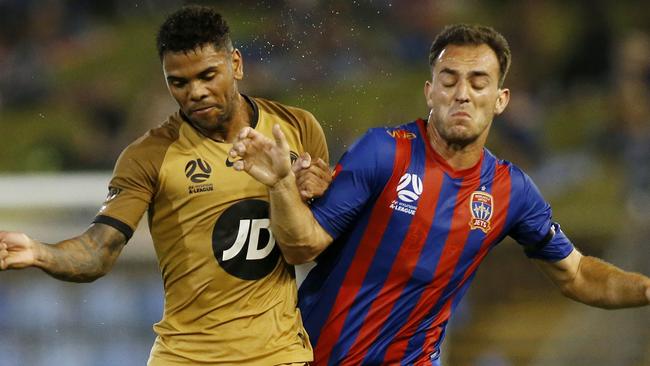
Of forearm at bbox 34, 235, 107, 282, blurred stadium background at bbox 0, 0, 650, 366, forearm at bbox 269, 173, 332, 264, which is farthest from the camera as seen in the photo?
blurred stadium background at bbox 0, 0, 650, 366

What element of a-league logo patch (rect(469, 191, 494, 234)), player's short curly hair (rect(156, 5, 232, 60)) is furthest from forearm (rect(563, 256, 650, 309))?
player's short curly hair (rect(156, 5, 232, 60))

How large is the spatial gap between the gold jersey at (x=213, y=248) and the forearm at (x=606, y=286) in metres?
1.26

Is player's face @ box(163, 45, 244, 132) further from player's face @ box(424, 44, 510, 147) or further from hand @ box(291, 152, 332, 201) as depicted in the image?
player's face @ box(424, 44, 510, 147)

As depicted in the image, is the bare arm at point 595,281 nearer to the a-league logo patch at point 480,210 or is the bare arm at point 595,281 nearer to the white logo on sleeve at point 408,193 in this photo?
the a-league logo patch at point 480,210

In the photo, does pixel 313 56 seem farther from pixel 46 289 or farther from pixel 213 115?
pixel 213 115

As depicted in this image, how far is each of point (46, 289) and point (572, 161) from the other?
198 inches

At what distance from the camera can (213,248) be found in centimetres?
401

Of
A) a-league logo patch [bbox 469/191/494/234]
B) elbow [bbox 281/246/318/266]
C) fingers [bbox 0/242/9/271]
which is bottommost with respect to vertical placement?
fingers [bbox 0/242/9/271]

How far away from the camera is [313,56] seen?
9797mm

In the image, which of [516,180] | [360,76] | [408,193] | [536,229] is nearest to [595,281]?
[536,229]

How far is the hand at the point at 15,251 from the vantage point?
11.1ft

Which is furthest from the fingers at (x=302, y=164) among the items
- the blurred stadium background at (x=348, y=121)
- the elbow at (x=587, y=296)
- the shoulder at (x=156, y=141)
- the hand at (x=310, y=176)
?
the blurred stadium background at (x=348, y=121)

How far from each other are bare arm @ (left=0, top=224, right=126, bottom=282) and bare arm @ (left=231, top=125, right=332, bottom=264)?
570 mm

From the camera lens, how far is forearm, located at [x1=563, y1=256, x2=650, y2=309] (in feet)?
14.5
